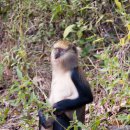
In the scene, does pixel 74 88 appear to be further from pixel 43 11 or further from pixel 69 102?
pixel 43 11

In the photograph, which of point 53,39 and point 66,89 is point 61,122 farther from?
point 53,39

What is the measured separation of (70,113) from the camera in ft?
16.8

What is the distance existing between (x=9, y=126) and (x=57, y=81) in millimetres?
1224

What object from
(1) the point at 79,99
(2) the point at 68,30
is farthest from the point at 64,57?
(2) the point at 68,30

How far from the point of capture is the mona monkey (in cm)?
501

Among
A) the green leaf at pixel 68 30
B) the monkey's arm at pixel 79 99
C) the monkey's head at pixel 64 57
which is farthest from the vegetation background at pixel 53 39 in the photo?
the monkey's arm at pixel 79 99

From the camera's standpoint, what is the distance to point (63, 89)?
516cm

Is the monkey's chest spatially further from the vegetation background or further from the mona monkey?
the vegetation background

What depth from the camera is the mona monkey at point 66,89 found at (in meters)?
5.01

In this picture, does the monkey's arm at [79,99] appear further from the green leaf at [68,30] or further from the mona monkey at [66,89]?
→ the green leaf at [68,30]

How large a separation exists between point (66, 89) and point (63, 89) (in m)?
0.04

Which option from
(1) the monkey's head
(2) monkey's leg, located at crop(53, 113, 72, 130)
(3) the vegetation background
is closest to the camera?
(2) monkey's leg, located at crop(53, 113, 72, 130)

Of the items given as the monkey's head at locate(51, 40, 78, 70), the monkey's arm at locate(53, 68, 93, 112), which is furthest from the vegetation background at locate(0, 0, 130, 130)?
the monkey's arm at locate(53, 68, 93, 112)

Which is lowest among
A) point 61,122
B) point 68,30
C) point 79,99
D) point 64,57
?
point 61,122
